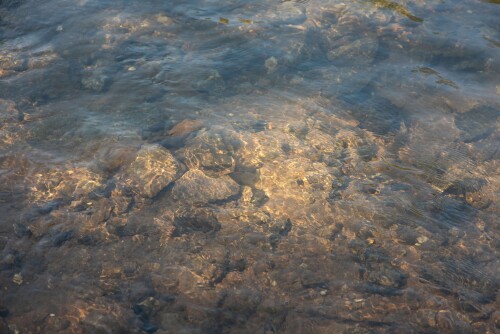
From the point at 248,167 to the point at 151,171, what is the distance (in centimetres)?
139

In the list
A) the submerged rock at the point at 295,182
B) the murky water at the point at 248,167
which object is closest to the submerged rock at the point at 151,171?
the murky water at the point at 248,167

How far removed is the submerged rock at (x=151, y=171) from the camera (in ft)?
16.6

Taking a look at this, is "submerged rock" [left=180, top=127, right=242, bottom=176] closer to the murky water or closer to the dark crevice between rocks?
the murky water

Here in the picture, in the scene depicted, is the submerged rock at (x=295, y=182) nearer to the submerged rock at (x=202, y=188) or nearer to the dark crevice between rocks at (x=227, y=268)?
the submerged rock at (x=202, y=188)

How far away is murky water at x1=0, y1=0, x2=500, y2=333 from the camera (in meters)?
3.98

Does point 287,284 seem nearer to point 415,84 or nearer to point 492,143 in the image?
point 492,143

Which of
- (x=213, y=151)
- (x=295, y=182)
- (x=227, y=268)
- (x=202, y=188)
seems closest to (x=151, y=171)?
(x=202, y=188)

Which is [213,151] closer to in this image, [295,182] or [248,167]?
[248,167]

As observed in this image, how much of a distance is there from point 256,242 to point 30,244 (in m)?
2.59

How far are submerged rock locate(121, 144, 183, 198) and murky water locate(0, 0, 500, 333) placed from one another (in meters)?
0.03

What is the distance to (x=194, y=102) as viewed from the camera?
651 cm

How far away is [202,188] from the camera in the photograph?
518 cm

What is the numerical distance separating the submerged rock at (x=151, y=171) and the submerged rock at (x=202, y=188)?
0.53 ft

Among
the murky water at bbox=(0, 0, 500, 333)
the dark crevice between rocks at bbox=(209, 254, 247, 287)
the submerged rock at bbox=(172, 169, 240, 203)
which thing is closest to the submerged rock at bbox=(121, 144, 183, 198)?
the murky water at bbox=(0, 0, 500, 333)
